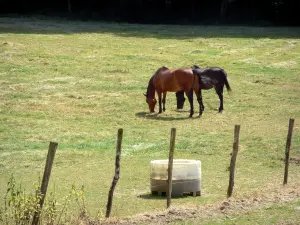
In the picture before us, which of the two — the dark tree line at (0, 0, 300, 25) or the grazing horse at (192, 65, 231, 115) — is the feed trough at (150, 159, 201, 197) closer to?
the grazing horse at (192, 65, 231, 115)

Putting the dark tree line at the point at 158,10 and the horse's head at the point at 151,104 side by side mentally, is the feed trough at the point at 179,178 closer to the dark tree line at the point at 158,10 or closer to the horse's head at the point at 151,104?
the horse's head at the point at 151,104

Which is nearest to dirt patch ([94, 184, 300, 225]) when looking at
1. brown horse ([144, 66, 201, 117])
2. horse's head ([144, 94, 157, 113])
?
brown horse ([144, 66, 201, 117])

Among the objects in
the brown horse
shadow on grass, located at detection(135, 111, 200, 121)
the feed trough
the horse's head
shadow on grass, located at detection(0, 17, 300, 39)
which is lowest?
shadow on grass, located at detection(0, 17, 300, 39)

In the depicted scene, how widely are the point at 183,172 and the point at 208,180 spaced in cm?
220

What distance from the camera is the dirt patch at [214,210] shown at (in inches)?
538

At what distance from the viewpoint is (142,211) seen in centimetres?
1512

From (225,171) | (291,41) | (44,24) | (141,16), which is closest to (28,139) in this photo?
(225,171)

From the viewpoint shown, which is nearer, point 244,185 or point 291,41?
point 244,185

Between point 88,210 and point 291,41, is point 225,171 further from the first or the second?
point 291,41

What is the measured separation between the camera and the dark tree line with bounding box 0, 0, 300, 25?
54.8 meters

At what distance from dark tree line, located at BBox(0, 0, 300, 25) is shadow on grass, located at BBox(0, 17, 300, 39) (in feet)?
10.7

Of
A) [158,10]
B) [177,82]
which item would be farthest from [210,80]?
[158,10]

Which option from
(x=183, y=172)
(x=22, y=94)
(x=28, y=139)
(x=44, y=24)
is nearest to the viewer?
(x=183, y=172)

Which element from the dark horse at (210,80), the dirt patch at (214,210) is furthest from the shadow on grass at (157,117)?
the dirt patch at (214,210)
